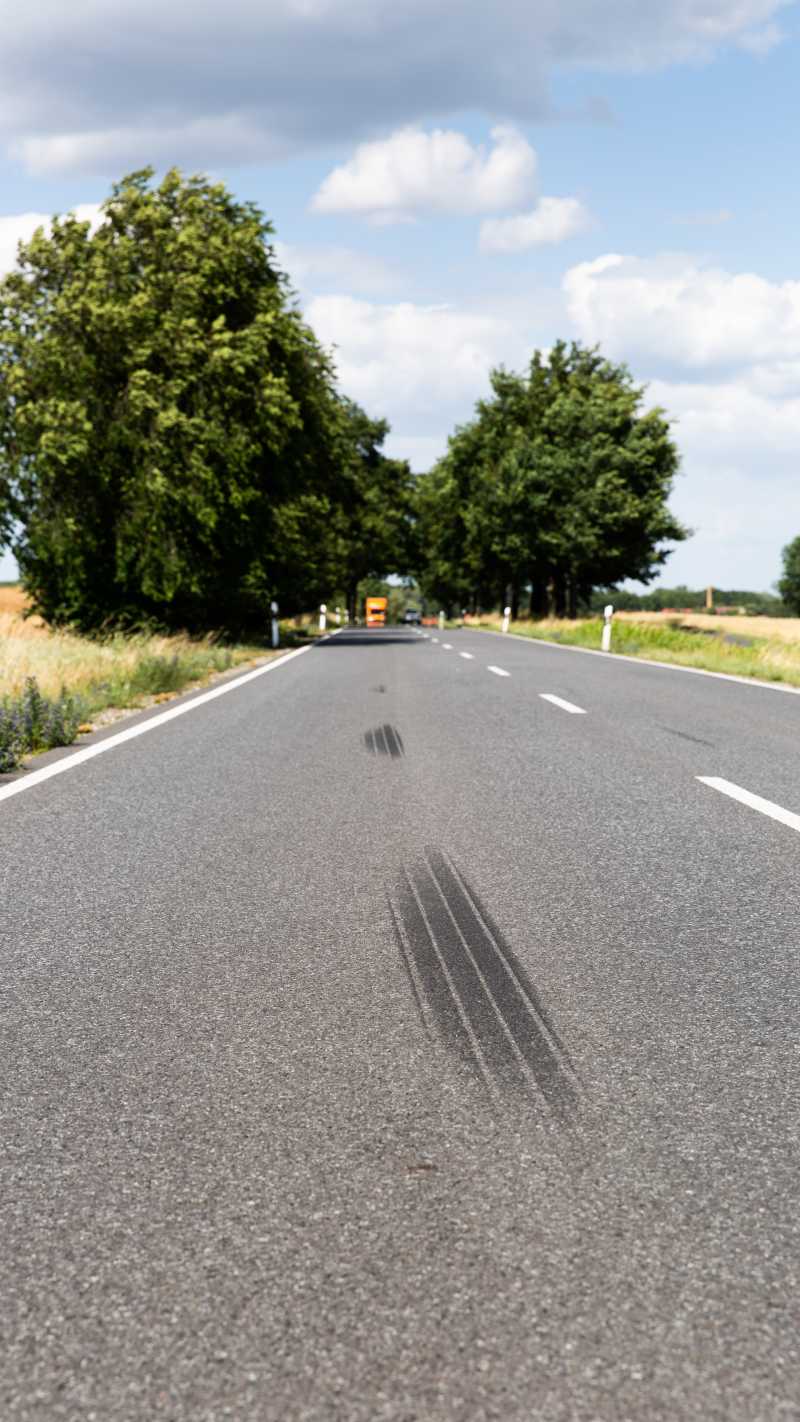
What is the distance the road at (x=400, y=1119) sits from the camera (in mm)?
1958

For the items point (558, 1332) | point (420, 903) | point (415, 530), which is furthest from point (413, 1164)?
point (415, 530)

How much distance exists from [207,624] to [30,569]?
5.07 metres

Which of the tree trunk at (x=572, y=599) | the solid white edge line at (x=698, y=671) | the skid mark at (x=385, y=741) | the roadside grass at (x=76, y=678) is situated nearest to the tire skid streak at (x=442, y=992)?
the skid mark at (x=385, y=741)

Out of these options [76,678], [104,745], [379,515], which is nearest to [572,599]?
[379,515]

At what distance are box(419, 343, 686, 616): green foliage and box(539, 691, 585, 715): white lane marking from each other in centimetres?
3954

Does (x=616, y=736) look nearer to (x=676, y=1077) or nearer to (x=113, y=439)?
(x=676, y=1077)

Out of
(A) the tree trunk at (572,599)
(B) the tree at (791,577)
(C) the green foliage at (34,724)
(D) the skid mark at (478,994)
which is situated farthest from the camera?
(B) the tree at (791,577)

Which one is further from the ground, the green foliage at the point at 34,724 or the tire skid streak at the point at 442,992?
the green foliage at the point at 34,724

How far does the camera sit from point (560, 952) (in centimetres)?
421

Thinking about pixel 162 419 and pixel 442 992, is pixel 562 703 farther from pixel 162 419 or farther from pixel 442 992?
pixel 162 419

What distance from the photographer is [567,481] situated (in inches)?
2147

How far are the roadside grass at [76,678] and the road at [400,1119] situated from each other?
144 inches

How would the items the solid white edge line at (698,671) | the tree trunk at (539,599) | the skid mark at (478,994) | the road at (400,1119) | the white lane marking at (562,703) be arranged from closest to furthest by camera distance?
the road at (400,1119) → the skid mark at (478,994) → the white lane marking at (562,703) → the solid white edge line at (698,671) → the tree trunk at (539,599)

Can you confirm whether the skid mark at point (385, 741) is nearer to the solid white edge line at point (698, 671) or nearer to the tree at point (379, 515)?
the solid white edge line at point (698, 671)
